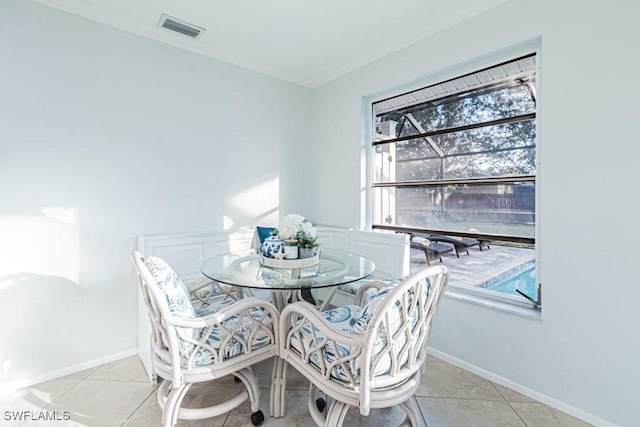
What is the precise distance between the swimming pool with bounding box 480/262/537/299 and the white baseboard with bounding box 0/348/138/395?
2881 millimetres

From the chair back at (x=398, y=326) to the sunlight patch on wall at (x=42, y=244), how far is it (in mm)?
2177

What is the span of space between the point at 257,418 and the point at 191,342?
2.04 feet

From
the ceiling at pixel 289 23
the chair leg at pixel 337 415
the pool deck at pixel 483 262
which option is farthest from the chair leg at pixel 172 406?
the ceiling at pixel 289 23

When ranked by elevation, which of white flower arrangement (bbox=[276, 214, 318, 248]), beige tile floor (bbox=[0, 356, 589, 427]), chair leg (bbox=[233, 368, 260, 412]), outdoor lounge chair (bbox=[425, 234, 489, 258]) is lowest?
beige tile floor (bbox=[0, 356, 589, 427])

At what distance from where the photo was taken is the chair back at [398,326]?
1155 millimetres

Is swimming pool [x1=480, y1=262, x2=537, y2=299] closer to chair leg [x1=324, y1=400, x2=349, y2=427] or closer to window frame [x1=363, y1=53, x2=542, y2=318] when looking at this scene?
window frame [x1=363, y1=53, x2=542, y2=318]

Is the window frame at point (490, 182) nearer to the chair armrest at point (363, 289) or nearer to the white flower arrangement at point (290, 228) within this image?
the chair armrest at point (363, 289)

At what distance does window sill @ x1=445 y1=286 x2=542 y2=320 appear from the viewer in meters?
1.96

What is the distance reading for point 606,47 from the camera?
5.34ft

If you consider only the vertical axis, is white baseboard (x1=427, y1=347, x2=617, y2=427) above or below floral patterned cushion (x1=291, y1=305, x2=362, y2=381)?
below

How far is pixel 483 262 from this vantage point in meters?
2.30

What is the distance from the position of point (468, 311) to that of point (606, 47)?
5.87ft

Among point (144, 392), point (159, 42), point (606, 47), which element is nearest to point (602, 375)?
point (606, 47)

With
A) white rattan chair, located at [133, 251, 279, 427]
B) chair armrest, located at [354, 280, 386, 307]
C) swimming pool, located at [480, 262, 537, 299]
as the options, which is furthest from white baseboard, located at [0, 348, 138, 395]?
swimming pool, located at [480, 262, 537, 299]
